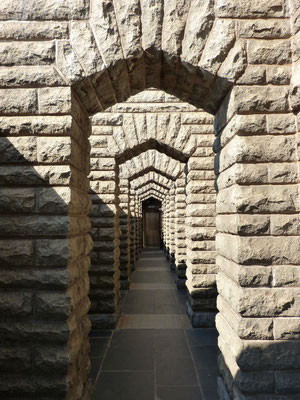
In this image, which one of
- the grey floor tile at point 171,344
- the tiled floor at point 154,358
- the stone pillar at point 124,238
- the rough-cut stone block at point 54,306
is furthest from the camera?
the stone pillar at point 124,238

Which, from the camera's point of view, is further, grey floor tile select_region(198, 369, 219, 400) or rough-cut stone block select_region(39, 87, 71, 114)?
grey floor tile select_region(198, 369, 219, 400)

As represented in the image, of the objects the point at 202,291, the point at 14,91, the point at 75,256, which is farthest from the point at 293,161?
the point at 202,291

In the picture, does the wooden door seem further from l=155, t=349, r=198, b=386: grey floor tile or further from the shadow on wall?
the shadow on wall

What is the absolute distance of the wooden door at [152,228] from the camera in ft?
90.0

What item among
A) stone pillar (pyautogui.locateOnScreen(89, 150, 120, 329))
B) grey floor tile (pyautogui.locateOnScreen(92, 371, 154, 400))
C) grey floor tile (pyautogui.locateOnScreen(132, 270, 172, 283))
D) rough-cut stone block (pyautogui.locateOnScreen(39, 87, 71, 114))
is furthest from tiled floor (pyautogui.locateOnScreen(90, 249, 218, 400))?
rough-cut stone block (pyautogui.locateOnScreen(39, 87, 71, 114))

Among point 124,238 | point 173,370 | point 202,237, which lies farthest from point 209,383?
point 124,238

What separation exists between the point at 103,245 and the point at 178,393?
3438 mm

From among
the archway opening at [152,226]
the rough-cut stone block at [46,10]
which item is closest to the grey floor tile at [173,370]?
→ the rough-cut stone block at [46,10]

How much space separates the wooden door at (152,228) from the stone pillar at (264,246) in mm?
24258

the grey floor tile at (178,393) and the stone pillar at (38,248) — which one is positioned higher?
the stone pillar at (38,248)

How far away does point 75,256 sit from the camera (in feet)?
11.0

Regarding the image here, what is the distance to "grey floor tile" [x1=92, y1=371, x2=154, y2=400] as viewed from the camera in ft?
13.2

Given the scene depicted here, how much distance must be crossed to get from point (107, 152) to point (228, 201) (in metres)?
4.22

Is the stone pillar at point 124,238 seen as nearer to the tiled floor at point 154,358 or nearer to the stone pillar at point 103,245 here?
the tiled floor at point 154,358
